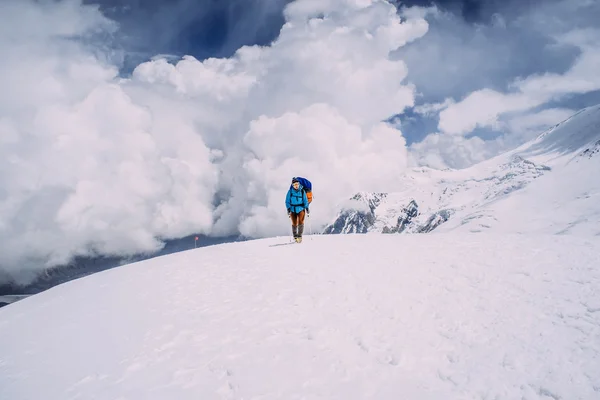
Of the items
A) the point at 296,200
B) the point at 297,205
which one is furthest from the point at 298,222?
the point at 296,200

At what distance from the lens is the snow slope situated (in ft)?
21.3

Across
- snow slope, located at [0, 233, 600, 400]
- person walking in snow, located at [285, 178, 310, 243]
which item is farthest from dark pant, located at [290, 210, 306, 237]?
Result: snow slope, located at [0, 233, 600, 400]

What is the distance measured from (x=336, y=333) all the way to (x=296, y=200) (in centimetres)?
1267

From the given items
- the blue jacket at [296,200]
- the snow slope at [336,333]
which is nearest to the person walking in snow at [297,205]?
the blue jacket at [296,200]

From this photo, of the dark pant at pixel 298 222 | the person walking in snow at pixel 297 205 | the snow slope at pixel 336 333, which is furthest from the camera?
the dark pant at pixel 298 222

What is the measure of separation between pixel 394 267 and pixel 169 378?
337 inches

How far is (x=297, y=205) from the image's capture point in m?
20.5

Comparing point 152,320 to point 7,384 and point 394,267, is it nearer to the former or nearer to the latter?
point 7,384

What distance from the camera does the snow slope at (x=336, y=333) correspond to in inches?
256

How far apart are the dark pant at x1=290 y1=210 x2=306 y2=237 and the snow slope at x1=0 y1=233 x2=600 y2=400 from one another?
670cm

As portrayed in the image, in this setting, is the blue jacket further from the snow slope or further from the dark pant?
the snow slope

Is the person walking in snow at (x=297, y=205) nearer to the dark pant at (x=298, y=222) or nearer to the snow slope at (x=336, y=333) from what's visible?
the dark pant at (x=298, y=222)

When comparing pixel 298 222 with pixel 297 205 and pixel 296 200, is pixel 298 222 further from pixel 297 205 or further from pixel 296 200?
pixel 296 200

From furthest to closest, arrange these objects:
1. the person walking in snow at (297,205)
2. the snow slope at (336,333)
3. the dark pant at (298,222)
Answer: the dark pant at (298,222) < the person walking in snow at (297,205) < the snow slope at (336,333)
